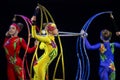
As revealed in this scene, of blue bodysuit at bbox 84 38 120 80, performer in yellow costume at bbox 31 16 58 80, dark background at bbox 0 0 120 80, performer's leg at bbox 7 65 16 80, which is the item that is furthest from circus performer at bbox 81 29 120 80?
performer's leg at bbox 7 65 16 80

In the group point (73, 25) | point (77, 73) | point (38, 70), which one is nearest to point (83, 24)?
point (73, 25)

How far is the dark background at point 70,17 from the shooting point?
9742 mm

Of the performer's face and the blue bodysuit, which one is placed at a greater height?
the performer's face

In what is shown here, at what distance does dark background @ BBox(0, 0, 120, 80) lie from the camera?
9.74 metres

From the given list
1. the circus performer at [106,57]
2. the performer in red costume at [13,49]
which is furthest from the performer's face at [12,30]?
the circus performer at [106,57]

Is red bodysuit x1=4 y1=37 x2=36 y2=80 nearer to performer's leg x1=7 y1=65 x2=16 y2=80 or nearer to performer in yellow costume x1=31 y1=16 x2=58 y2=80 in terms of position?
performer's leg x1=7 y1=65 x2=16 y2=80

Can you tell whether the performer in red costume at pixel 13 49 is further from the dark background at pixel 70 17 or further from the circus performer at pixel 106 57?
the circus performer at pixel 106 57

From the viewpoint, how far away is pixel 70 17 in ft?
32.3

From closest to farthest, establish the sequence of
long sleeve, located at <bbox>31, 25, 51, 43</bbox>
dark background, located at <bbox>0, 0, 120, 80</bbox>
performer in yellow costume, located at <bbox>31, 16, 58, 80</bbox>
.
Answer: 1. long sleeve, located at <bbox>31, 25, 51, 43</bbox>
2. performer in yellow costume, located at <bbox>31, 16, 58, 80</bbox>
3. dark background, located at <bbox>0, 0, 120, 80</bbox>

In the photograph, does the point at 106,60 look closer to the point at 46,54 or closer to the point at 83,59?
the point at 83,59

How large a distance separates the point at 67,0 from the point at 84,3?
0.34 metres

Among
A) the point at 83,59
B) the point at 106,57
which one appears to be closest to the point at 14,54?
the point at 83,59

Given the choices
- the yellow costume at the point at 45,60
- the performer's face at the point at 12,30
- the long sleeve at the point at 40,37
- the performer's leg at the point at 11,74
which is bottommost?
the performer's leg at the point at 11,74

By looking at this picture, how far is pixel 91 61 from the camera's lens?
10008 mm
